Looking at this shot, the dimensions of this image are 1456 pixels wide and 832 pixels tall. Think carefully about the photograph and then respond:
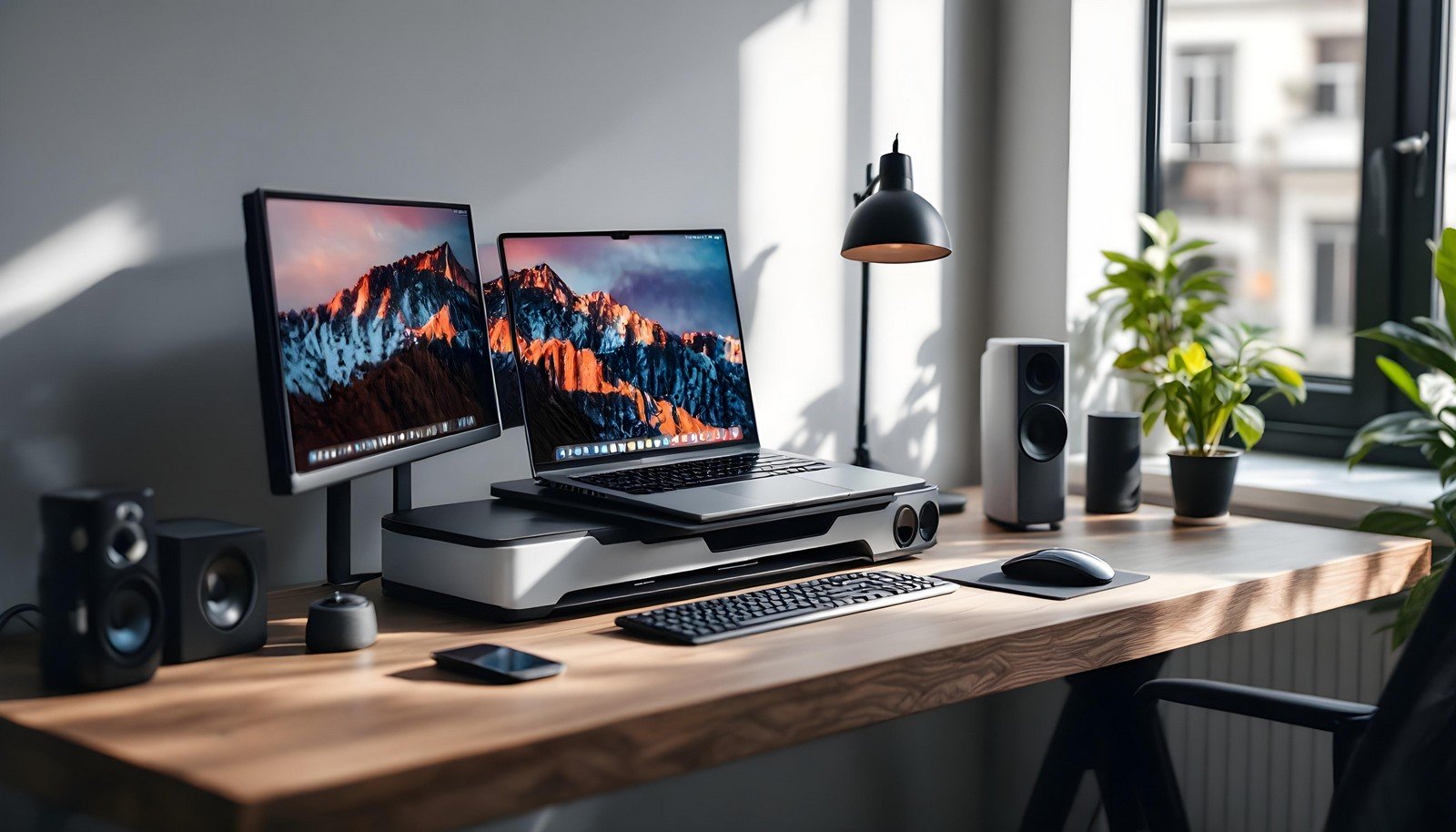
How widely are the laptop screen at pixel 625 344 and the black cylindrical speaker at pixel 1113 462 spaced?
23.0 inches

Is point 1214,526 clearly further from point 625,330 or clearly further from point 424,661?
point 424,661

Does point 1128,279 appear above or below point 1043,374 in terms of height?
above

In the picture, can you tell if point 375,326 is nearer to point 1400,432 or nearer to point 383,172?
point 383,172

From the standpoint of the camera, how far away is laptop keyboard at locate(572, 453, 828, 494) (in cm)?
166

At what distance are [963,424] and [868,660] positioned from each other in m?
1.33

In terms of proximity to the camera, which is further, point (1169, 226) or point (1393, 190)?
point (1169, 226)

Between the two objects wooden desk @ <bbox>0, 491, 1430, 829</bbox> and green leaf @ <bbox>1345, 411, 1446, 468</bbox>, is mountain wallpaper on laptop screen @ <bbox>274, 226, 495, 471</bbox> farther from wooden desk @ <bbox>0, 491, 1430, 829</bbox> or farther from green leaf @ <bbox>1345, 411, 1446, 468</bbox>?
green leaf @ <bbox>1345, 411, 1446, 468</bbox>

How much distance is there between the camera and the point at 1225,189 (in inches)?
401

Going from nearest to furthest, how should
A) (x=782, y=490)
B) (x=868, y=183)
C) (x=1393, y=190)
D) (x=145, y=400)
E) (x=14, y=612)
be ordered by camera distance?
(x=14, y=612)
(x=145, y=400)
(x=782, y=490)
(x=868, y=183)
(x=1393, y=190)

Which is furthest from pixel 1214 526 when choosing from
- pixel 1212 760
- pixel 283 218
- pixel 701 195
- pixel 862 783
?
pixel 283 218

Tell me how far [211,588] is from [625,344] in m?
0.69

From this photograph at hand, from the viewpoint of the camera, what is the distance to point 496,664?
1.24 meters

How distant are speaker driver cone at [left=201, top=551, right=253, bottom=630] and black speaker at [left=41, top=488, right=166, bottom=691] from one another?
0.09 m

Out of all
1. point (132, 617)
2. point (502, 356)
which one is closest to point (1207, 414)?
point (502, 356)
